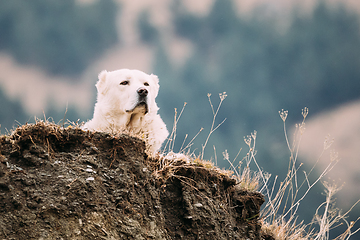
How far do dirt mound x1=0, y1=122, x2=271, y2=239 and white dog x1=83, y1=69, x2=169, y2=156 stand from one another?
105cm

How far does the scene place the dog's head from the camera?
14.8 feet

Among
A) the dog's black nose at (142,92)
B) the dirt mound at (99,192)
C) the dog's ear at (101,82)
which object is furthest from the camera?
the dog's ear at (101,82)

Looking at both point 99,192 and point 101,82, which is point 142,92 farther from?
point 99,192

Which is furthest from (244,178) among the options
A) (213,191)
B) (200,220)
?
(200,220)

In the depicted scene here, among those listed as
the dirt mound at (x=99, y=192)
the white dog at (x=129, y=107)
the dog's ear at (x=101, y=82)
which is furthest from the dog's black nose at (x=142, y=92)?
the dirt mound at (x=99, y=192)

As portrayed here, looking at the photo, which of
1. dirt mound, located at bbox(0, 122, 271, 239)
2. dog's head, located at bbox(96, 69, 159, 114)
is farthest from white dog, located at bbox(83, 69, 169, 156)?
dirt mound, located at bbox(0, 122, 271, 239)

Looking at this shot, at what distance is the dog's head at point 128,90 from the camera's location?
4.51 m

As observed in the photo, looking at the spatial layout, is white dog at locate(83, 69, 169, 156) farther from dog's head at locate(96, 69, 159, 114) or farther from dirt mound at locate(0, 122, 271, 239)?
dirt mound at locate(0, 122, 271, 239)

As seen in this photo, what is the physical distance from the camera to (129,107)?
4.54m

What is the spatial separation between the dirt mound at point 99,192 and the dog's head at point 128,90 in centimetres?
109

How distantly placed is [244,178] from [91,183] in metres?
2.76

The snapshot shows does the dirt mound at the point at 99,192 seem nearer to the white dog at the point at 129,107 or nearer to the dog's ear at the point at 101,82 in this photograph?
the white dog at the point at 129,107

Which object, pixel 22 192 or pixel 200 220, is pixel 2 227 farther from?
pixel 200 220

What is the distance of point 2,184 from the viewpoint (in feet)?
8.43
